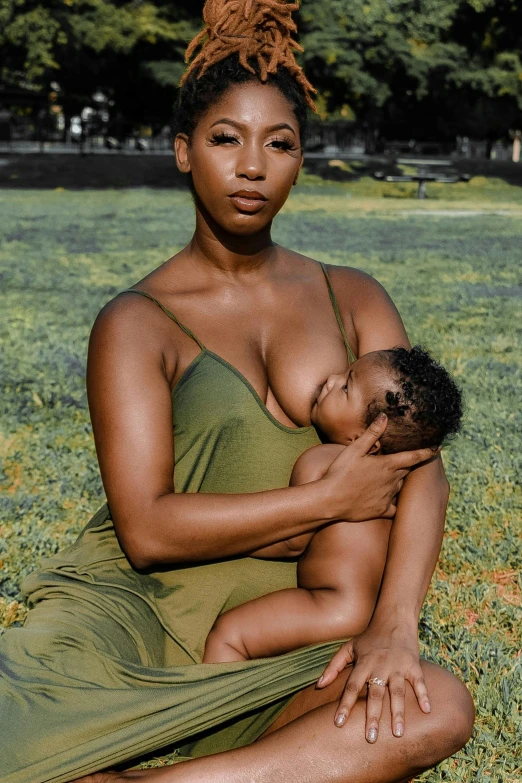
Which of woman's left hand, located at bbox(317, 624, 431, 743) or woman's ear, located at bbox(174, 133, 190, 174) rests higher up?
woman's ear, located at bbox(174, 133, 190, 174)

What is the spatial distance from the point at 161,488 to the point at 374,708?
760 millimetres

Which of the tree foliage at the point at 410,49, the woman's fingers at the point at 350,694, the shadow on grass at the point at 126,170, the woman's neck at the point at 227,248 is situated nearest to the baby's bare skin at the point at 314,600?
the woman's fingers at the point at 350,694

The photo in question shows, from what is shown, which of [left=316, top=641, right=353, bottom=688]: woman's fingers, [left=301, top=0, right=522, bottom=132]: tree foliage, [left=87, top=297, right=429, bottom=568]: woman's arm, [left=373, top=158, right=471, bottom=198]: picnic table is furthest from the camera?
[left=301, top=0, right=522, bottom=132]: tree foliage

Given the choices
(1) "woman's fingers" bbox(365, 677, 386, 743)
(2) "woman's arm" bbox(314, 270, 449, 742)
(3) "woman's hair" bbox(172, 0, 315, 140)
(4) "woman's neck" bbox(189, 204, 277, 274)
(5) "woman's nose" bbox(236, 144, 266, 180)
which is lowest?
(1) "woman's fingers" bbox(365, 677, 386, 743)

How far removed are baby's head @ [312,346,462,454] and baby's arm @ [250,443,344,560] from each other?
88mm

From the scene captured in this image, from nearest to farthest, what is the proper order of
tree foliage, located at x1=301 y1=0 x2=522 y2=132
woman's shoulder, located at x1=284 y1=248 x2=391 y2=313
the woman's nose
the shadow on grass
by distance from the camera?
1. the woman's nose
2. woman's shoulder, located at x1=284 y1=248 x2=391 y2=313
3. the shadow on grass
4. tree foliage, located at x1=301 y1=0 x2=522 y2=132

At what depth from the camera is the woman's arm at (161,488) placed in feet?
8.56

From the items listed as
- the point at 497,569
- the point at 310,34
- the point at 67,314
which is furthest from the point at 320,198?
the point at 497,569

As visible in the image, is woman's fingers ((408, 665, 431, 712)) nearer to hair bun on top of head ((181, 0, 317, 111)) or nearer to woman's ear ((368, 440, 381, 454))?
woman's ear ((368, 440, 381, 454))

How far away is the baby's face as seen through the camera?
2814 millimetres

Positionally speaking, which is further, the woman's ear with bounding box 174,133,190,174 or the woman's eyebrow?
the woman's ear with bounding box 174,133,190,174

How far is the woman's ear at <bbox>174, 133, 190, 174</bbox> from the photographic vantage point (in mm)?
3016

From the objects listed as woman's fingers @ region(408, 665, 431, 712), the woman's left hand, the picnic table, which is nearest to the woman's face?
the woman's left hand

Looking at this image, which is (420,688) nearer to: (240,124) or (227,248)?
(227,248)
